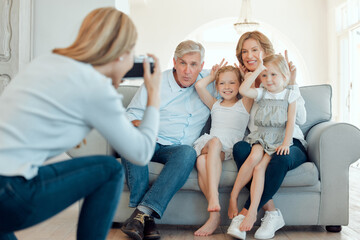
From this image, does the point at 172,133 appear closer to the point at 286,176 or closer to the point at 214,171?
the point at 214,171

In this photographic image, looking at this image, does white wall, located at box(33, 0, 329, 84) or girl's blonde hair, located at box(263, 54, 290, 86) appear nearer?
girl's blonde hair, located at box(263, 54, 290, 86)

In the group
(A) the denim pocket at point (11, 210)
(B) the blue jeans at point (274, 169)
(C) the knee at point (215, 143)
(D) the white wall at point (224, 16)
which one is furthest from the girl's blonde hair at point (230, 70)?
(D) the white wall at point (224, 16)

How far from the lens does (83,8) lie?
422cm

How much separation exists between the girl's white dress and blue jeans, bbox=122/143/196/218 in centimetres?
23

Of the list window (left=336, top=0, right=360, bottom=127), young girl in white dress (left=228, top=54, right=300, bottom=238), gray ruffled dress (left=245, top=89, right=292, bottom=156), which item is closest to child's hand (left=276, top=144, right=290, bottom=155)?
young girl in white dress (left=228, top=54, right=300, bottom=238)

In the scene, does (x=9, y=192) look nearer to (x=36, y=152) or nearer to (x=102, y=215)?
(x=36, y=152)

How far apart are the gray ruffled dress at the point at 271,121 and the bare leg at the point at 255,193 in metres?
0.18

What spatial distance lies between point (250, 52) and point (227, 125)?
502 millimetres

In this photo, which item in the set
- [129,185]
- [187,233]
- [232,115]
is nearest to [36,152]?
[129,185]

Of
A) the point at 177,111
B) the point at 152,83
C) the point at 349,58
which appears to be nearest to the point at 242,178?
the point at 177,111

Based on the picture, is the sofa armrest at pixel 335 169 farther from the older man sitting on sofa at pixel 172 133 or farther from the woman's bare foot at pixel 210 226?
the older man sitting on sofa at pixel 172 133

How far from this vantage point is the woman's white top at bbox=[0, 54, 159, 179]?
116cm

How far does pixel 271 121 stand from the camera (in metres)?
2.47

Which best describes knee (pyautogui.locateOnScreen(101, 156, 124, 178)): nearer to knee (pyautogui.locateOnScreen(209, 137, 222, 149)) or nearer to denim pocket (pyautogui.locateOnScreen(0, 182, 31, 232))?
denim pocket (pyautogui.locateOnScreen(0, 182, 31, 232))
